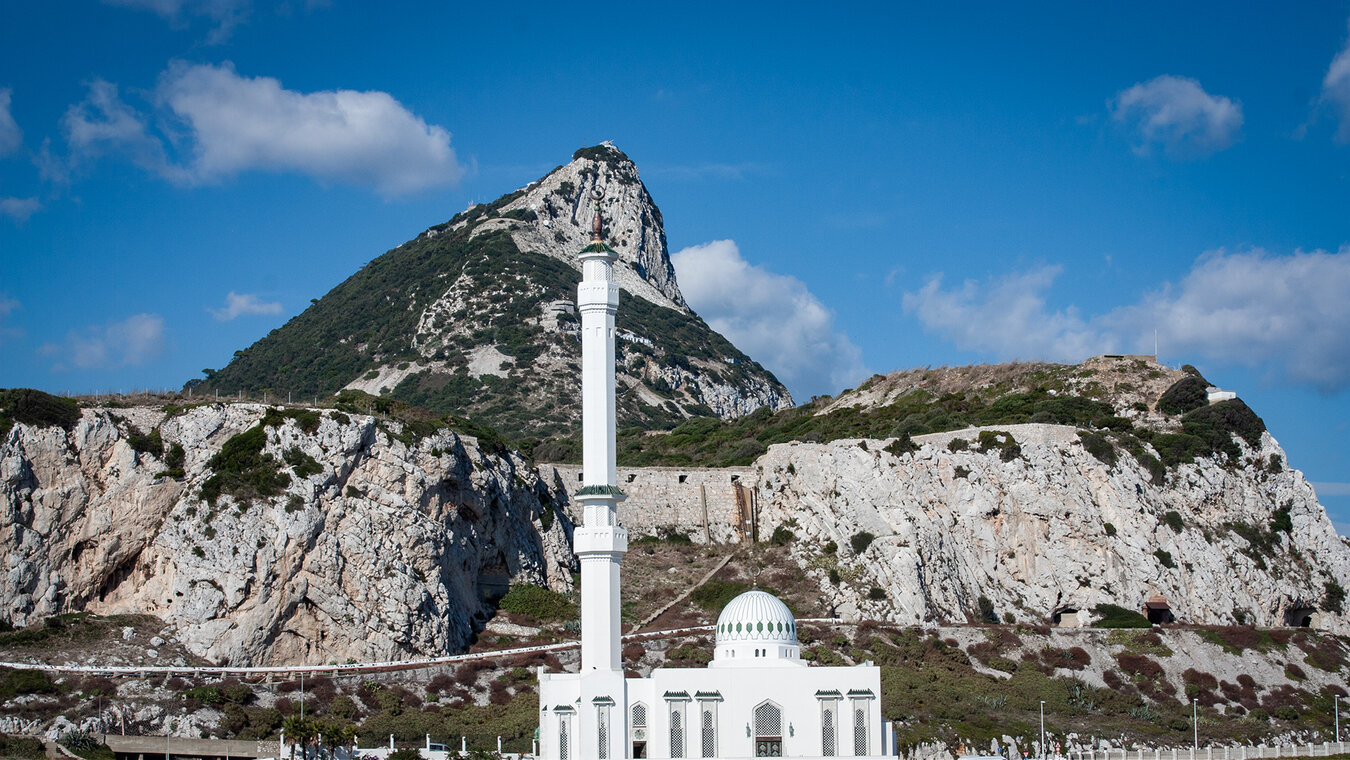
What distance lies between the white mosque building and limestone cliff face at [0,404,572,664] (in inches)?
583

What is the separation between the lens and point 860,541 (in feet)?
266

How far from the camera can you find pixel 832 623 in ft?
245

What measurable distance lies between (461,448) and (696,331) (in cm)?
10672

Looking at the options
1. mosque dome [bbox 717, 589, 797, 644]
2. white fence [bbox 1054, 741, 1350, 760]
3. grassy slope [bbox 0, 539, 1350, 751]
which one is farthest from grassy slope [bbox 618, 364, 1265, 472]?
mosque dome [bbox 717, 589, 797, 644]

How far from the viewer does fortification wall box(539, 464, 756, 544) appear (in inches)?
3578

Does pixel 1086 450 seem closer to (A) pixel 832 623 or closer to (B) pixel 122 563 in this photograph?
(A) pixel 832 623

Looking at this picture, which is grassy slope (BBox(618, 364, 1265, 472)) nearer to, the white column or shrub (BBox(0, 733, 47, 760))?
the white column

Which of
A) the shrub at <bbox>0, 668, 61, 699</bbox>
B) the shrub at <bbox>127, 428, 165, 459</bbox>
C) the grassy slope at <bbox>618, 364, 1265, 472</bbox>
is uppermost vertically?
the grassy slope at <bbox>618, 364, 1265, 472</bbox>

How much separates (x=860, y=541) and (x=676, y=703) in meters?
29.0

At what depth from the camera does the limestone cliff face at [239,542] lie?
211 feet

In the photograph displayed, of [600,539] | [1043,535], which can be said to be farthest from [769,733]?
[1043,535]

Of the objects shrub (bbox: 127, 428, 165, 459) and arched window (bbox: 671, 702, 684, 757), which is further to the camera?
shrub (bbox: 127, 428, 165, 459)

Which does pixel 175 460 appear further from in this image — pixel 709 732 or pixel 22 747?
pixel 709 732

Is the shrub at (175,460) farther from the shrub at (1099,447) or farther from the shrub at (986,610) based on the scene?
the shrub at (1099,447)
